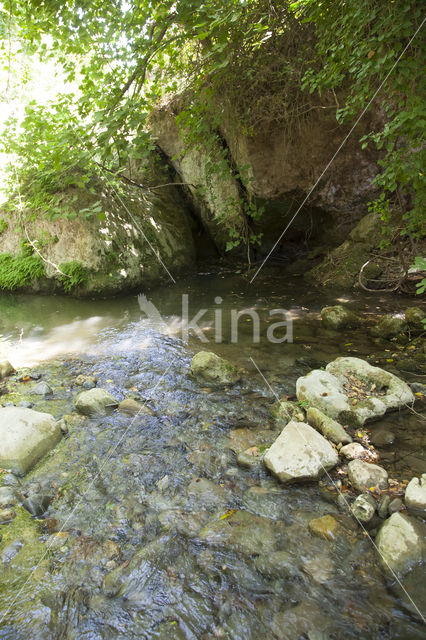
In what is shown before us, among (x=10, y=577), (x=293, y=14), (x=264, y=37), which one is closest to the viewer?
(x=10, y=577)

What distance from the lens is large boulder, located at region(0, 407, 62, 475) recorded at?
2883 millimetres

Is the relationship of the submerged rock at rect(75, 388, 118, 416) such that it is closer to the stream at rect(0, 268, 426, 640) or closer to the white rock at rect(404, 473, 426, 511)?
the stream at rect(0, 268, 426, 640)

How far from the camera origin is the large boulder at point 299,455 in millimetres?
2668

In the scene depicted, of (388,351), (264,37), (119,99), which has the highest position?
(264,37)

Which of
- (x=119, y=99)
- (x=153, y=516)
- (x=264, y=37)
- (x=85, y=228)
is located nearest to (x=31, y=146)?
(x=85, y=228)

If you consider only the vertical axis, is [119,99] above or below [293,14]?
below

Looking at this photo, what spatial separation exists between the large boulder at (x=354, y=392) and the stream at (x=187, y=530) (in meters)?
0.15

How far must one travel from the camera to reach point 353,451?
2.86 metres

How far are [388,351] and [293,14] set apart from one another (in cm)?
535

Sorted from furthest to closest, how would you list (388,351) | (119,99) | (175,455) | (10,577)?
(388,351) < (119,99) < (175,455) < (10,577)

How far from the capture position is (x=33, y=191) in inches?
303

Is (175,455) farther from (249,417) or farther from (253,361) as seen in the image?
(253,361)

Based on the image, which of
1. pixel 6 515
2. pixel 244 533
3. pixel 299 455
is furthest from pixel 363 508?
pixel 6 515

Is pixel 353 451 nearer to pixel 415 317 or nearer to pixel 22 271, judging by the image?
pixel 415 317
